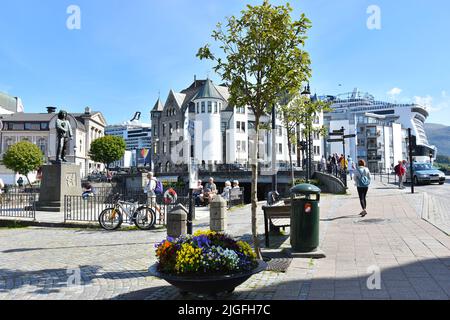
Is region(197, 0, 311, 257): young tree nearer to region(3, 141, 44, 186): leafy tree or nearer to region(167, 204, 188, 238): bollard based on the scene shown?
region(167, 204, 188, 238): bollard


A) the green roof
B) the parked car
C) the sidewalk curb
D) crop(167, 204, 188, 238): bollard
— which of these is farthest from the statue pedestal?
the green roof

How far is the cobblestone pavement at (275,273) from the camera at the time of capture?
550 centimetres

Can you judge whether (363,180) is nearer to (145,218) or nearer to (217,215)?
(217,215)

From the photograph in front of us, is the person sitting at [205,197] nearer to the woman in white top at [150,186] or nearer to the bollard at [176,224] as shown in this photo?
the woman in white top at [150,186]

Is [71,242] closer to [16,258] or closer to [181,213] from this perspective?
[16,258]

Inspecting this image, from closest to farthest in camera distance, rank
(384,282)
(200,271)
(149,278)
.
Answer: (200,271) < (384,282) < (149,278)

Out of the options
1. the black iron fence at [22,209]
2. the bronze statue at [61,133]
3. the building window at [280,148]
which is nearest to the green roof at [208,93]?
the building window at [280,148]

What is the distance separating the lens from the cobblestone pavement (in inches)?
216

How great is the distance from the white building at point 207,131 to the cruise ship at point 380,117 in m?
41.5

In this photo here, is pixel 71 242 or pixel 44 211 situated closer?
pixel 71 242

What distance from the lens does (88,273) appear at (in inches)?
275

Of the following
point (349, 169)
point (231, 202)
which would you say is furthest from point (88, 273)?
point (349, 169)

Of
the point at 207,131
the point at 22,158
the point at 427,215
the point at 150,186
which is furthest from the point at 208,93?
the point at 427,215

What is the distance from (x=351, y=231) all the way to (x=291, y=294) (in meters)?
5.68
